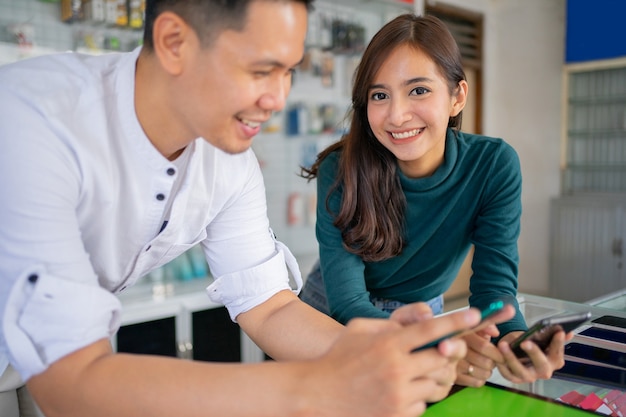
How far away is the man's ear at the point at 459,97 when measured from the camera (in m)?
1.60

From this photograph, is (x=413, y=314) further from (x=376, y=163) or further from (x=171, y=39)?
(x=376, y=163)

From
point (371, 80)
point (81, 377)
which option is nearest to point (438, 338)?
point (81, 377)

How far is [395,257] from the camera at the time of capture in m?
1.62

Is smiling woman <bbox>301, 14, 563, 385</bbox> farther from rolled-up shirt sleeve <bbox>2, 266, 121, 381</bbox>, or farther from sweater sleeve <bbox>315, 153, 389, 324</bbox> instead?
rolled-up shirt sleeve <bbox>2, 266, 121, 381</bbox>

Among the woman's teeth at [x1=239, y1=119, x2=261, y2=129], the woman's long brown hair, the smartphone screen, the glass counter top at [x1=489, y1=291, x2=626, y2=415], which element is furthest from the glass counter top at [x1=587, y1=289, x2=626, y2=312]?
the woman's teeth at [x1=239, y1=119, x2=261, y2=129]

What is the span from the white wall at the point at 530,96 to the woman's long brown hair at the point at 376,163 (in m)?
4.27

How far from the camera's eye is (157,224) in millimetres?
1111

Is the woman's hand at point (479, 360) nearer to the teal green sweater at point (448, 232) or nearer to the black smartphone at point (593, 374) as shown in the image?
the black smartphone at point (593, 374)

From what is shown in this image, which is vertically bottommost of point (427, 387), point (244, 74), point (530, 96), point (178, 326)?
point (178, 326)

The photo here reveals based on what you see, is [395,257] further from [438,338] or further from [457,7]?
[457,7]

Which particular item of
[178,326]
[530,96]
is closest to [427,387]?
[178,326]

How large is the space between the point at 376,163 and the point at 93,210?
0.86 m

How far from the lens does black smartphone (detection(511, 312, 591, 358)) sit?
0.95m

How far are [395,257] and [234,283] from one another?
56 centimetres
